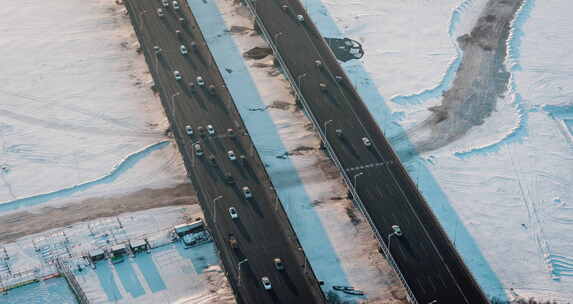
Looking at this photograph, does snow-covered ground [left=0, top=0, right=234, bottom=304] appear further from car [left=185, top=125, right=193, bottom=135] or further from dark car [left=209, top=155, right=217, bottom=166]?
dark car [left=209, top=155, right=217, bottom=166]

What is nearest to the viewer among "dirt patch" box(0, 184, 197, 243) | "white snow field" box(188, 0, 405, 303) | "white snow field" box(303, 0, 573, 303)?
"white snow field" box(188, 0, 405, 303)

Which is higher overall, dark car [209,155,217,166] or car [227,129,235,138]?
car [227,129,235,138]

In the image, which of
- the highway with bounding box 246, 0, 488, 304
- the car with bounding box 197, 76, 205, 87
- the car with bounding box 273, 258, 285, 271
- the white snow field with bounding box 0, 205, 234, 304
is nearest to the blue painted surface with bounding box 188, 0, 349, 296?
the highway with bounding box 246, 0, 488, 304

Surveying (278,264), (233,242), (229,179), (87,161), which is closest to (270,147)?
(229,179)

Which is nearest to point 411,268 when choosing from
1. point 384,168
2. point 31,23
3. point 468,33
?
point 384,168

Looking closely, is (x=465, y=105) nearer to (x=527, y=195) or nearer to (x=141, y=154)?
(x=527, y=195)

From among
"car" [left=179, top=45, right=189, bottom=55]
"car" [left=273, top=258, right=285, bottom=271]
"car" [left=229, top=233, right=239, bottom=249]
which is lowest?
"car" [left=273, top=258, right=285, bottom=271]
